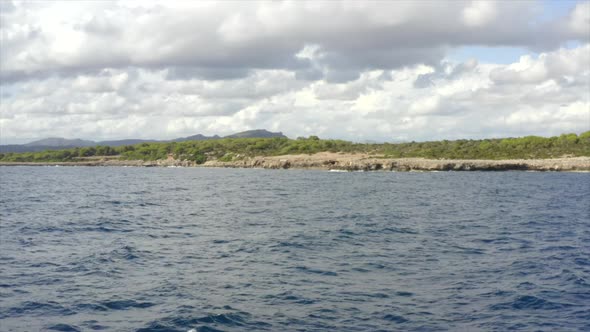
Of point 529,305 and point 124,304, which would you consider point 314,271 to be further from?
point 529,305

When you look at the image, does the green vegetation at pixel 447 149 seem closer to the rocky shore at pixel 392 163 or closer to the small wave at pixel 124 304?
the rocky shore at pixel 392 163

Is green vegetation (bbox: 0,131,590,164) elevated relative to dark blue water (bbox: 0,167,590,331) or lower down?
elevated

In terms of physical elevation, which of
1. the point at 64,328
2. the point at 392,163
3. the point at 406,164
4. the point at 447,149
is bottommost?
the point at 64,328

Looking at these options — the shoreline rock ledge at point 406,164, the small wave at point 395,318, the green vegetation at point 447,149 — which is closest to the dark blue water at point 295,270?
the small wave at point 395,318

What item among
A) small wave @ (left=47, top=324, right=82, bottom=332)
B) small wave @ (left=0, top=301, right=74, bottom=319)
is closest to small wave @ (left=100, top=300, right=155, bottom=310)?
small wave @ (left=0, top=301, right=74, bottom=319)

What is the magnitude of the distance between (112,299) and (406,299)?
11906mm

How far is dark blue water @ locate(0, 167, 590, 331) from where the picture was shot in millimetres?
18781

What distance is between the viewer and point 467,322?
18297 mm

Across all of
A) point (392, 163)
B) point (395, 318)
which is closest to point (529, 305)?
point (395, 318)

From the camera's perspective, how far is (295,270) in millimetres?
25844

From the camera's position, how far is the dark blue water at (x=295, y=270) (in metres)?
18.8

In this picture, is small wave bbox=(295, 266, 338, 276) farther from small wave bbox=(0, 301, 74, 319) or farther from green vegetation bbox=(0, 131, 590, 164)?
green vegetation bbox=(0, 131, 590, 164)

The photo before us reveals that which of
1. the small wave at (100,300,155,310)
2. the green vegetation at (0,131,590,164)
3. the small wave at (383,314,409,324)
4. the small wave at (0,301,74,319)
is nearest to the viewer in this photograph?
the small wave at (383,314,409,324)

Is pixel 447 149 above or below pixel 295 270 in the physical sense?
above
